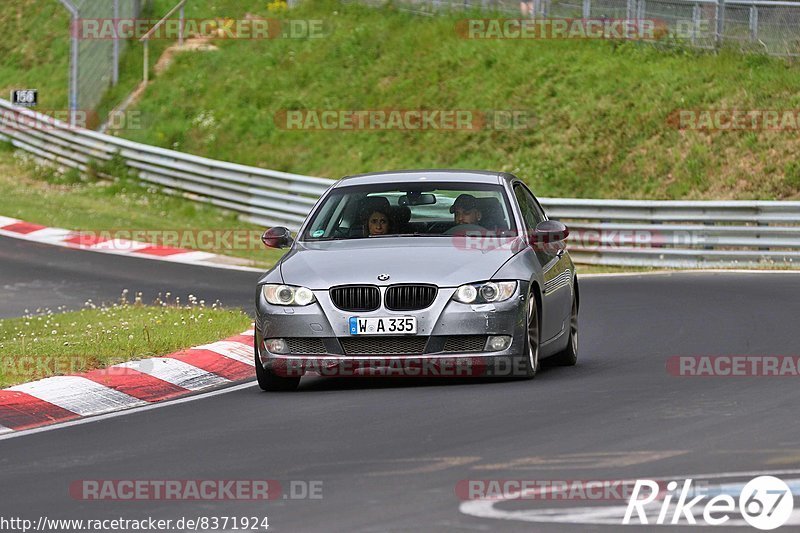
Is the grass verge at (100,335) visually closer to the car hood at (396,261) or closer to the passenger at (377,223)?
the car hood at (396,261)

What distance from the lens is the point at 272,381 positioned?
458 inches

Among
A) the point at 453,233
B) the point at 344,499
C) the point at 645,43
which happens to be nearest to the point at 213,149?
the point at 645,43

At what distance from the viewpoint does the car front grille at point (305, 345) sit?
1127 centimetres

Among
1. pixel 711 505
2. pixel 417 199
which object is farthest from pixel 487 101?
pixel 711 505

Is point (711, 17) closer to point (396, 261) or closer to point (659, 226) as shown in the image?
point (659, 226)

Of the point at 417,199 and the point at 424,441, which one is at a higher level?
the point at 417,199

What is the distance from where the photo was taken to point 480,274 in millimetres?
11305

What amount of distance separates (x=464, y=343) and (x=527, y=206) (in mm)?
2288

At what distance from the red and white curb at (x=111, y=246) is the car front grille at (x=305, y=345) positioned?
12209 mm

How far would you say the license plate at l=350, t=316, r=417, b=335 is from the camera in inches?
436

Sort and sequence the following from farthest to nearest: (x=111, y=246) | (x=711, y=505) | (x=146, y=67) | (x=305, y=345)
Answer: (x=146, y=67) → (x=111, y=246) → (x=305, y=345) → (x=711, y=505)

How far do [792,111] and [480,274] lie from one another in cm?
1914

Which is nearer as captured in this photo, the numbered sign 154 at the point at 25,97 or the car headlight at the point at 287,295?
the car headlight at the point at 287,295

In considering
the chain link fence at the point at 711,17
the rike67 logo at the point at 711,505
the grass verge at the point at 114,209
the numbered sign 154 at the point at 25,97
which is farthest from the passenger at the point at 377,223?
the numbered sign 154 at the point at 25,97
